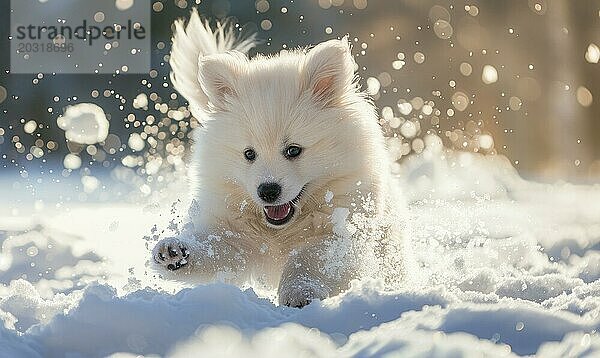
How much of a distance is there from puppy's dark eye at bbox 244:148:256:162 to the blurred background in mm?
8232

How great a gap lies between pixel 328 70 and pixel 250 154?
617 millimetres

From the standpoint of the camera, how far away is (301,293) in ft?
12.5

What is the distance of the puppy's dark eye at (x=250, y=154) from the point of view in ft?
14.2

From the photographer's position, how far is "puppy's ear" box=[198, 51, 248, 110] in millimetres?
4578

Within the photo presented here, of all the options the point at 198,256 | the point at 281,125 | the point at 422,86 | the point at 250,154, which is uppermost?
the point at 422,86

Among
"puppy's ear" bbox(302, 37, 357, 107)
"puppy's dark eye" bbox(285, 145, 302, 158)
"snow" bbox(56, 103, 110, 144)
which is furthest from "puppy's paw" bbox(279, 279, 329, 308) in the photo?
"snow" bbox(56, 103, 110, 144)

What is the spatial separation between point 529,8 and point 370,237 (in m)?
10.8

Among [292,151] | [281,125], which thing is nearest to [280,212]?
[292,151]

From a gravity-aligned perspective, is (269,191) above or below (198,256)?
above

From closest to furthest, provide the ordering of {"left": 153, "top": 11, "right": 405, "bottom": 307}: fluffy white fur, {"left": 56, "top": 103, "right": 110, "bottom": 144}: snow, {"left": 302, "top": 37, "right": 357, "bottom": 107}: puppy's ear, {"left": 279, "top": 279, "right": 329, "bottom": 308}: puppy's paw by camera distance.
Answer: {"left": 279, "top": 279, "right": 329, "bottom": 308}: puppy's paw
{"left": 153, "top": 11, "right": 405, "bottom": 307}: fluffy white fur
{"left": 302, "top": 37, "right": 357, "bottom": 107}: puppy's ear
{"left": 56, "top": 103, "right": 110, "bottom": 144}: snow

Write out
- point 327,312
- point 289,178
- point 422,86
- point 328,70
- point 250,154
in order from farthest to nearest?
point 422,86
point 328,70
point 250,154
point 289,178
point 327,312

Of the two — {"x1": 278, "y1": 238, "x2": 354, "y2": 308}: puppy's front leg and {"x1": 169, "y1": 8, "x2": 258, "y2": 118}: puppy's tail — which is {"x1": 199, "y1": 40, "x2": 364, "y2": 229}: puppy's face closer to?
→ {"x1": 278, "y1": 238, "x2": 354, "y2": 308}: puppy's front leg

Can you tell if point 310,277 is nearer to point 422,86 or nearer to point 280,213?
point 280,213

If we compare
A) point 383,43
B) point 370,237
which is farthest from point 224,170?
point 383,43
